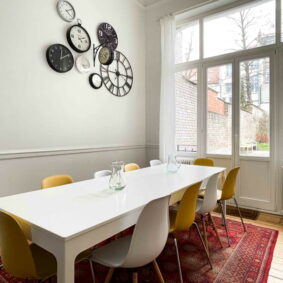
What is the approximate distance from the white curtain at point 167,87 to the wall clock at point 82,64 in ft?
4.56

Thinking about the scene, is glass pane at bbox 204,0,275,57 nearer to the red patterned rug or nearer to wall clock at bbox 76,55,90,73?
wall clock at bbox 76,55,90,73

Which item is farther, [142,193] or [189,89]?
[189,89]

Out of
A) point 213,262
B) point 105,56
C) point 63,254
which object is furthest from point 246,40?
point 63,254

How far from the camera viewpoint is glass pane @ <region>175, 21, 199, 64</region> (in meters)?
3.95

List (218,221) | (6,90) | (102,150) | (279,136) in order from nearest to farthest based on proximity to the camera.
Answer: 1. (6,90)
2. (218,221)
3. (279,136)
4. (102,150)

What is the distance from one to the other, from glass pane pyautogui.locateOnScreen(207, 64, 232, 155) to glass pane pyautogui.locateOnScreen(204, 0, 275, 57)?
36cm

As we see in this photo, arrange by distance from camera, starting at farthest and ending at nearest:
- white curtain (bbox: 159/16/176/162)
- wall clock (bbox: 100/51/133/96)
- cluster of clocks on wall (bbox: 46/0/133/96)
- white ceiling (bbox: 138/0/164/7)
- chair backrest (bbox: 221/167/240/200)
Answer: white ceiling (bbox: 138/0/164/7), white curtain (bbox: 159/16/176/162), wall clock (bbox: 100/51/133/96), cluster of clocks on wall (bbox: 46/0/133/96), chair backrest (bbox: 221/167/240/200)

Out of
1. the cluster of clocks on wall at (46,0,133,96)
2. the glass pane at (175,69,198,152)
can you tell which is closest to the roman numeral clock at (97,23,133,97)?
the cluster of clocks on wall at (46,0,133,96)

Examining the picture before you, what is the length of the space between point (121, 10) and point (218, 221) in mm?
3694

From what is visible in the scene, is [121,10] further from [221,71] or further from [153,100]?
[221,71]

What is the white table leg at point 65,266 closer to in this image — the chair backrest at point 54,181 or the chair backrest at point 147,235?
the chair backrest at point 147,235

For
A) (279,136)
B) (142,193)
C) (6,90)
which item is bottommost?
(142,193)

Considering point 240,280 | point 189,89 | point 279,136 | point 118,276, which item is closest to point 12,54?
point 118,276

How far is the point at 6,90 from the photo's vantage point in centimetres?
235
